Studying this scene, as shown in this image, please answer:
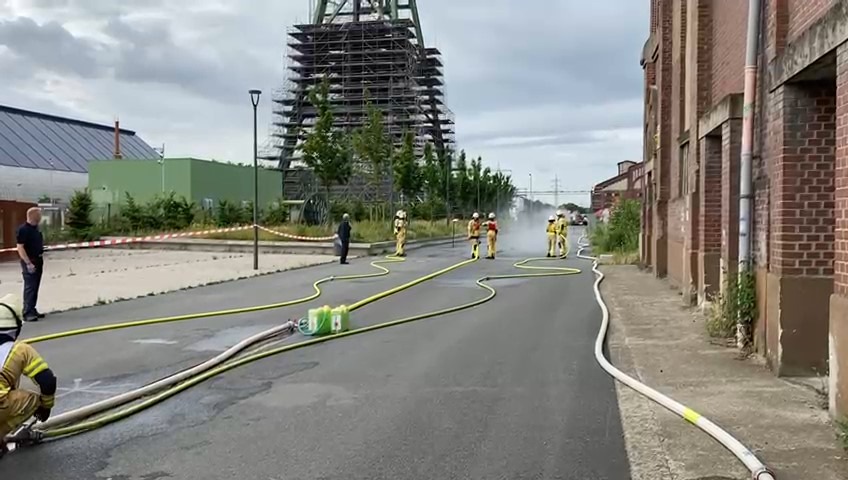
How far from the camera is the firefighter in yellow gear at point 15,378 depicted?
549 centimetres

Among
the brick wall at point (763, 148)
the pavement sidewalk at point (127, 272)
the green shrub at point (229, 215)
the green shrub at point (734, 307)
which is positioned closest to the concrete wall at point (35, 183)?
the green shrub at point (229, 215)

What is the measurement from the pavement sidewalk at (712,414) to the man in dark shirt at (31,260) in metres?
8.22

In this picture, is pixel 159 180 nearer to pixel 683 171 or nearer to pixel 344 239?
pixel 344 239

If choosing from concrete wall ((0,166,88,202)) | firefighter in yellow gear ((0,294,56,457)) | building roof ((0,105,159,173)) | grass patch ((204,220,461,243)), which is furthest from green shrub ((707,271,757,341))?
building roof ((0,105,159,173))

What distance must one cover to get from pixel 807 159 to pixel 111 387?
6668 mm

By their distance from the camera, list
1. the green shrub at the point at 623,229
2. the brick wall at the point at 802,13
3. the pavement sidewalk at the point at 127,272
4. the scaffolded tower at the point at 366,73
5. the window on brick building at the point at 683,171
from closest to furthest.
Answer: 1. the brick wall at the point at 802,13
2. the window on brick building at the point at 683,171
3. the pavement sidewalk at the point at 127,272
4. the green shrub at the point at 623,229
5. the scaffolded tower at the point at 366,73

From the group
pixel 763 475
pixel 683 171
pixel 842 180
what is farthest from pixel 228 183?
pixel 763 475

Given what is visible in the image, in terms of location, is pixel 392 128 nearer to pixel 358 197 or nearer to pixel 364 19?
pixel 364 19

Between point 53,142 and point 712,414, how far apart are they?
200 ft

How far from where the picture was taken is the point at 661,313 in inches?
507

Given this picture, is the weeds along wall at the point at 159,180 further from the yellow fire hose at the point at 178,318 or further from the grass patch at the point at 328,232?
the yellow fire hose at the point at 178,318

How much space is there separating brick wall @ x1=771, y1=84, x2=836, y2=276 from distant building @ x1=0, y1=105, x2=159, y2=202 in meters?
47.2

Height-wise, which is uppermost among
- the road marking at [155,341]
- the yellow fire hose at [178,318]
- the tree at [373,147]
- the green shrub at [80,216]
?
the tree at [373,147]

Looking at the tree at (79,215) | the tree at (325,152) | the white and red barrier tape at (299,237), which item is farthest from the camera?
the tree at (79,215)
